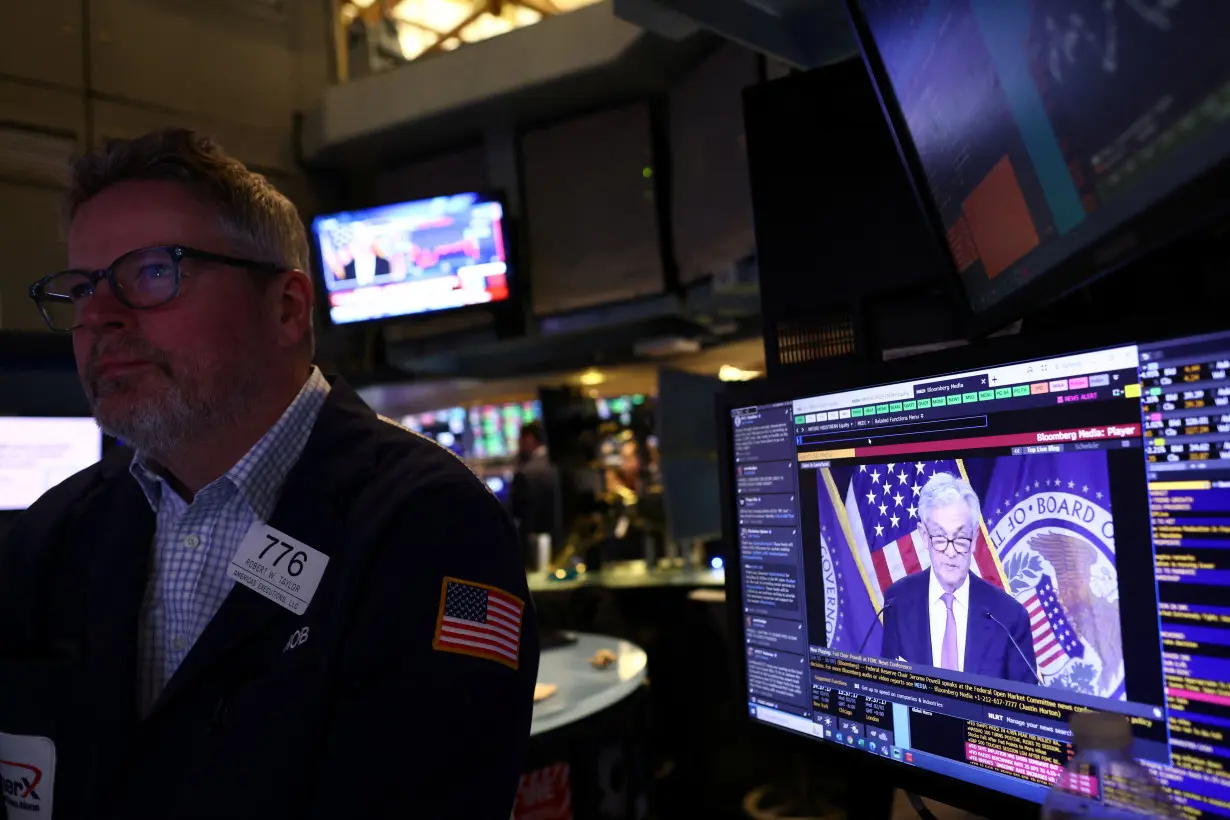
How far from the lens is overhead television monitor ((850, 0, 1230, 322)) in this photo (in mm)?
566

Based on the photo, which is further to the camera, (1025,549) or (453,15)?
(453,15)

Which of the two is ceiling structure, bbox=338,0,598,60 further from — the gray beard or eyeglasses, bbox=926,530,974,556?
eyeglasses, bbox=926,530,974,556

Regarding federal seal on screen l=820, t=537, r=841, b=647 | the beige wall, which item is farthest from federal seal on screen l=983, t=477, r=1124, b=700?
the beige wall

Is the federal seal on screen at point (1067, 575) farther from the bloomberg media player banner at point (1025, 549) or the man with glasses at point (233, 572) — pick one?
the man with glasses at point (233, 572)

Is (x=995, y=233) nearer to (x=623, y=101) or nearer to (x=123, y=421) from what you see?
(x=123, y=421)

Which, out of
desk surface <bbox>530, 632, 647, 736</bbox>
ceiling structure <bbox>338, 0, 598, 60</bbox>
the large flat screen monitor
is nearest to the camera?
the large flat screen monitor

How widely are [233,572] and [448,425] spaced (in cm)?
702

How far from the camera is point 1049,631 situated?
0.73 metres

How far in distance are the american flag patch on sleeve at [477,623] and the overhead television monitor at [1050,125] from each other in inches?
29.0

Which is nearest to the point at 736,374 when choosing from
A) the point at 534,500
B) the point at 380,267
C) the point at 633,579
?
the point at 534,500

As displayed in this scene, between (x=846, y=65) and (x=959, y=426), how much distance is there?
2.37 feet

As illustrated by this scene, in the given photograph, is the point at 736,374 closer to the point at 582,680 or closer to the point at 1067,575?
the point at 582,680

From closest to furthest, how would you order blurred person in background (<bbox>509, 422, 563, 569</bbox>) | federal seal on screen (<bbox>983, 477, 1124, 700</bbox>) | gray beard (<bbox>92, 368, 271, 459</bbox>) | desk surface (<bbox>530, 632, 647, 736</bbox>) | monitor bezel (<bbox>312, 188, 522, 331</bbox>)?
federal seal on screen (<bbox>983, 477, 1124, 700</bbox>), gray beard (<bbox>92, 368, 271, 459</bbox>), desk surface (<bbox>530, 632, 647, 736</bbox>), monitor bezel (<bbox>312, 188, 522, 331</bbox>), blurred person in background (<bbox>509, 422, 563, 569</bbox>)

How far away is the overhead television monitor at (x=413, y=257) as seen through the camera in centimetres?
376
